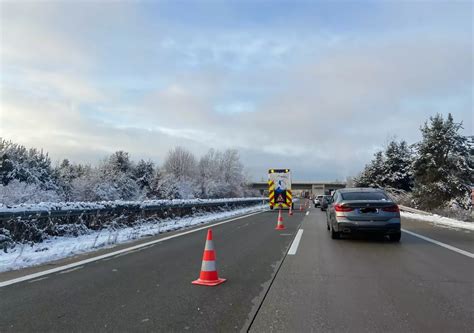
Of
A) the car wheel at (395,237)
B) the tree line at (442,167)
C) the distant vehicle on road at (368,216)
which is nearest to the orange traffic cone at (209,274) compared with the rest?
the distant vehicle on road at (368,216)

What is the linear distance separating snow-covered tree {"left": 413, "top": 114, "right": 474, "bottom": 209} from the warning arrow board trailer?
12497mm

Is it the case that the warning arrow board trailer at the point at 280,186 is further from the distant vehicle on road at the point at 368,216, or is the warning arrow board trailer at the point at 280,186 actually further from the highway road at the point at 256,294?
the highway road at the point at 256,294

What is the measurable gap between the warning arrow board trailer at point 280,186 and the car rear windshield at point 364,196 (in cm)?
2049

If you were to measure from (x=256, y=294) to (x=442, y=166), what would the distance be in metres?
36.0

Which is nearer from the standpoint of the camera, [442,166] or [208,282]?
[208,282]

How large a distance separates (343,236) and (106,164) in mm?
47870

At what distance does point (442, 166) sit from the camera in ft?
123

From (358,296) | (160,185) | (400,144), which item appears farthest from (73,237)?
(400,144)

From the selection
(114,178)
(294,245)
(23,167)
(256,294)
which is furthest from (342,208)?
(114,178)

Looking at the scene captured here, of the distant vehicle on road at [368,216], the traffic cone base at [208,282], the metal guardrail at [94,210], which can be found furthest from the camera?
the distant vehicle on road at [368,216]

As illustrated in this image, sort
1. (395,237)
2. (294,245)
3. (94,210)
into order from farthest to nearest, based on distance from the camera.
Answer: (94,210), (395,237), (294,245)

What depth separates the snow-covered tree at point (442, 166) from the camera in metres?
35.8

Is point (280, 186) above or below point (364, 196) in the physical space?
above

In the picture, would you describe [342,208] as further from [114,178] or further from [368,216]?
[114,178]
